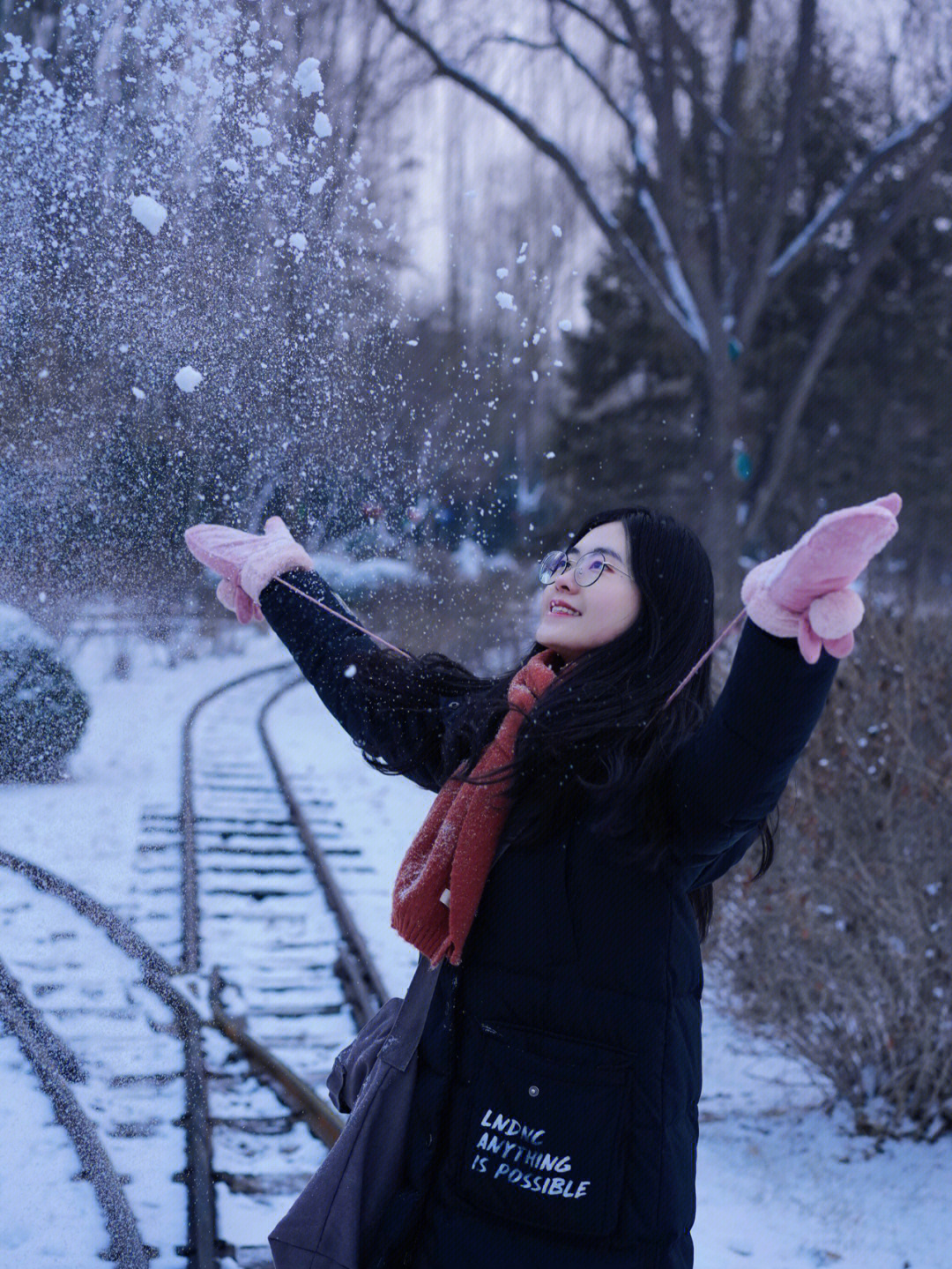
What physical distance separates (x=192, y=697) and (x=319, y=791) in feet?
12.3

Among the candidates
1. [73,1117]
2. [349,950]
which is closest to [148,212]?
[73,1117]

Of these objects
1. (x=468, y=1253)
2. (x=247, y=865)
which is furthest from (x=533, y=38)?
(x=468, y=1253)

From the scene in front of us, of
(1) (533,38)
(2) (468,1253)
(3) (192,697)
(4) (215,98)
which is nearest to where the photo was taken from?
(2) (468,1253)

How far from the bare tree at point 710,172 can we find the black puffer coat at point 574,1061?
9558 mm

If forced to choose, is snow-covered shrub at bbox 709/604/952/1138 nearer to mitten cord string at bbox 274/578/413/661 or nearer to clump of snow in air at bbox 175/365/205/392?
mitten cord string at bbox 274/578/413/661

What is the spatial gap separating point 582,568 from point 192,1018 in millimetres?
3208

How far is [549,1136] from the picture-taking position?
5.15ft

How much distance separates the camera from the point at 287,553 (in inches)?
82.6

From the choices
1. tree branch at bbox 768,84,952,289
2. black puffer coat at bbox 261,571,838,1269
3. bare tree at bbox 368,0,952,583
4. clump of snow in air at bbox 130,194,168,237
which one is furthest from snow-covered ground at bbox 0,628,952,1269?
tree branch at bbox 768,84,952,289

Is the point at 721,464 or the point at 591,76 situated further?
the point at 721,464

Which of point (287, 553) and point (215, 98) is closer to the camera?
point (287, 553)

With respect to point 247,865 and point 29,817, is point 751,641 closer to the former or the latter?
point 247,865

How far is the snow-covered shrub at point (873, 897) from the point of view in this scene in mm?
4082

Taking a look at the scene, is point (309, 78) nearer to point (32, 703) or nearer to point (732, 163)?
point (32, 703)
